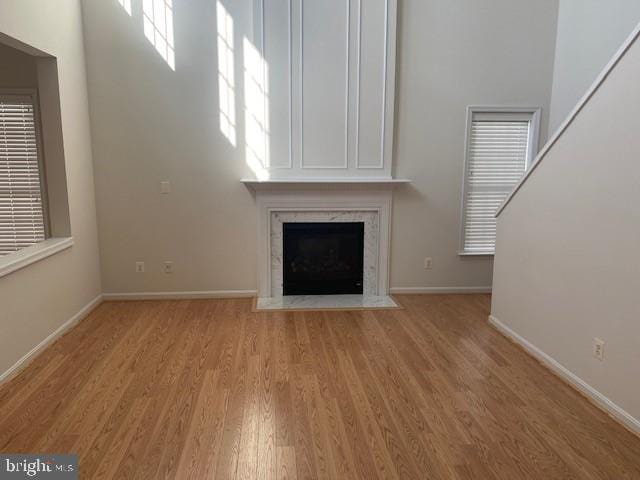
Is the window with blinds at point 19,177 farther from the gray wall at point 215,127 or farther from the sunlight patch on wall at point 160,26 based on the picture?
the sunlight patch on wall at point 160,26

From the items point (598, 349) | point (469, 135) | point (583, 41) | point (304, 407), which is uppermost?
point (583, 41)

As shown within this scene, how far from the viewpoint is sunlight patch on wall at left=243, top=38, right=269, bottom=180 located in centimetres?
449

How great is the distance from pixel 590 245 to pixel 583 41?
8.85ft

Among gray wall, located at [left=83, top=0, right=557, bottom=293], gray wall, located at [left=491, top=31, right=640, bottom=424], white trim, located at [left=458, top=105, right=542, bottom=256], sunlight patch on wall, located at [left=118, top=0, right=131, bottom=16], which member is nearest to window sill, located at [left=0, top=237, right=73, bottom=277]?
gray wall, located at [left=83, top=0, right=557, bottom=293]

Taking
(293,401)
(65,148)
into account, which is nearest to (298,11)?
A: (65,148)

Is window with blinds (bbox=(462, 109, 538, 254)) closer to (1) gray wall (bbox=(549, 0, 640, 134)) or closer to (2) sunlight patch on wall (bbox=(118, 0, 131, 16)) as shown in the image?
(1) gray wall (bbox=(549, 0, 640, 134))

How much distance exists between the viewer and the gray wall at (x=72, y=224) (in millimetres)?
3090

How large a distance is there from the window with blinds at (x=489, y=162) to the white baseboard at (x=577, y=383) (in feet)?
4.56

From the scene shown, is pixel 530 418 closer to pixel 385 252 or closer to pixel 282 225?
pixel 385 252

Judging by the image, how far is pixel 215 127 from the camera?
458 centimetres

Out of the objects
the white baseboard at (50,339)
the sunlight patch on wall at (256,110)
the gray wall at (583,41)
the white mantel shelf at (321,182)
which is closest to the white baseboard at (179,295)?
the white baseboard at (50,339)

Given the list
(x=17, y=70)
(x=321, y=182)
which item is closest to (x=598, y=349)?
(x=321, y=182)

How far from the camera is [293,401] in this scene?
280cm

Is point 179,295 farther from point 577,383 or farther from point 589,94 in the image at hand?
point 589,94
